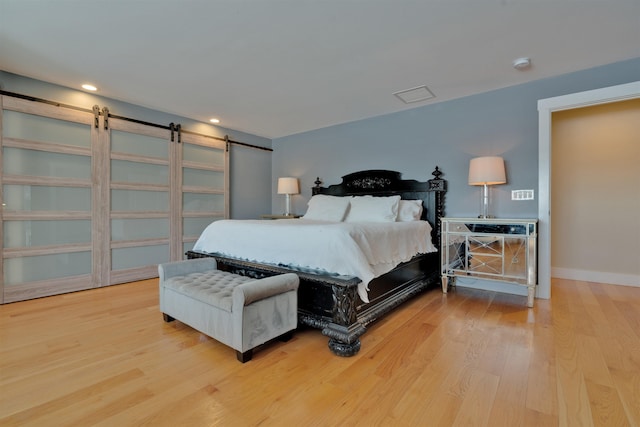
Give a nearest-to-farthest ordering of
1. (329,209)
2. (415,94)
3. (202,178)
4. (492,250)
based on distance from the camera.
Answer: (492,250), (415,94), (329,209), (202,178)

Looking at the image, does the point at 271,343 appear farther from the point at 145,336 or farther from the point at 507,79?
the point at 507,79

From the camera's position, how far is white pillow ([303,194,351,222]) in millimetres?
3767

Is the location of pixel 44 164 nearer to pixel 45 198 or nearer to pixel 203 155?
pixel 45 198

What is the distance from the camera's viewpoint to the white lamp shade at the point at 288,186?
5137 millimetres

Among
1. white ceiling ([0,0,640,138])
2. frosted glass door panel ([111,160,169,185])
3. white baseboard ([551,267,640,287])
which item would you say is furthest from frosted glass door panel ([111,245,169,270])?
white baseboard ([551,267,640,287])

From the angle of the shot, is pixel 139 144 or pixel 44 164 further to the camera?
pixel 139 144

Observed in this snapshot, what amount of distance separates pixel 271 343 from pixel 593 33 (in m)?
3.44

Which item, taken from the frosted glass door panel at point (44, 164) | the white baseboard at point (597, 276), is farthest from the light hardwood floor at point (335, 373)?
the frosted glass door panel at point (44, 164)

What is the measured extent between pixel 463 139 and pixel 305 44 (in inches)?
90.7

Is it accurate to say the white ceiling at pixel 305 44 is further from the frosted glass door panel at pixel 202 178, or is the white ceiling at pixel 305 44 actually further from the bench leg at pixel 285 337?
the bench leg at pixel 285 337

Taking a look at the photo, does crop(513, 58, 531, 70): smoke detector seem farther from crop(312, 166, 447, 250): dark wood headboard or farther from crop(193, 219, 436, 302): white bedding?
crop(193, 219, 436, 302): white bedding

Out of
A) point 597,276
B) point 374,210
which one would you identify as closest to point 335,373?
point 374,210

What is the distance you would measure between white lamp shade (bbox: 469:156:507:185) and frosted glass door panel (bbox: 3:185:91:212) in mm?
4549

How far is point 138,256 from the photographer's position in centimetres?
392
